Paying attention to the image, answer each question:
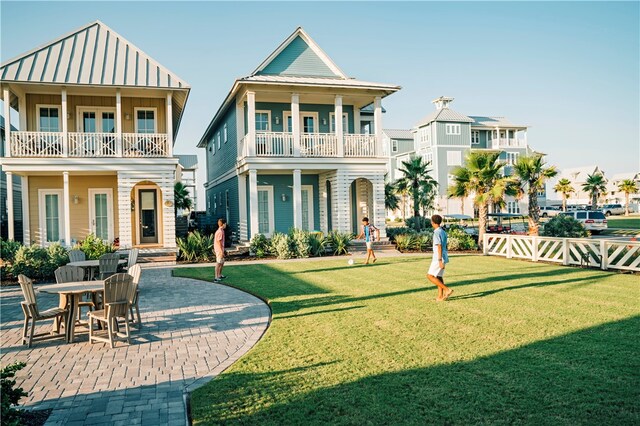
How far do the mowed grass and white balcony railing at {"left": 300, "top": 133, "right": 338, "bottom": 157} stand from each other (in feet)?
35.8

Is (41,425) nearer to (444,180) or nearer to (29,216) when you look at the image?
(29,216)

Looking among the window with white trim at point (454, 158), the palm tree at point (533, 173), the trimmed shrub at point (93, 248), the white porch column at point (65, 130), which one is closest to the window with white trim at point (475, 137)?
the window with white trim at point (454, 158)

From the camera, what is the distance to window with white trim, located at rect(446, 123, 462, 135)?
158 ft

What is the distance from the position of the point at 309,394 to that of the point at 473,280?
28.6 ft

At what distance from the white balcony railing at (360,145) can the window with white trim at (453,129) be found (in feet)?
93.5

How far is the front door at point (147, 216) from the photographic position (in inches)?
818

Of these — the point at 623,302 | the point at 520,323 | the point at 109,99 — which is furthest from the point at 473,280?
the point at 109,99

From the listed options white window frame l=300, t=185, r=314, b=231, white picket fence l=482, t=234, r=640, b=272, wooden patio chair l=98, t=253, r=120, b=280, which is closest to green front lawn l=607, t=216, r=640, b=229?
white picket fence l=482, t=234, r=640, b=272

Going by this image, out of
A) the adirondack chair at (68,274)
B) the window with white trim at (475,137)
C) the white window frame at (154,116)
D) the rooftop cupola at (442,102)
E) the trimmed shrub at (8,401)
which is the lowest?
the trimmed shrub at (8,401)

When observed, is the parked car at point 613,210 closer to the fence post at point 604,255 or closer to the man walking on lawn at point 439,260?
the fence post at point 604,255

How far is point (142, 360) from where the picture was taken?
6562mm

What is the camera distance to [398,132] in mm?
56312

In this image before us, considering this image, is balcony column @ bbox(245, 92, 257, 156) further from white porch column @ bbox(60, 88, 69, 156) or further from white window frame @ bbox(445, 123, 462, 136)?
white window frame @ bbox(445, 123, 462, 136)

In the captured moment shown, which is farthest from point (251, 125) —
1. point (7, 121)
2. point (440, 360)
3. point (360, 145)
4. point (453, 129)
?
point (453, 129)
